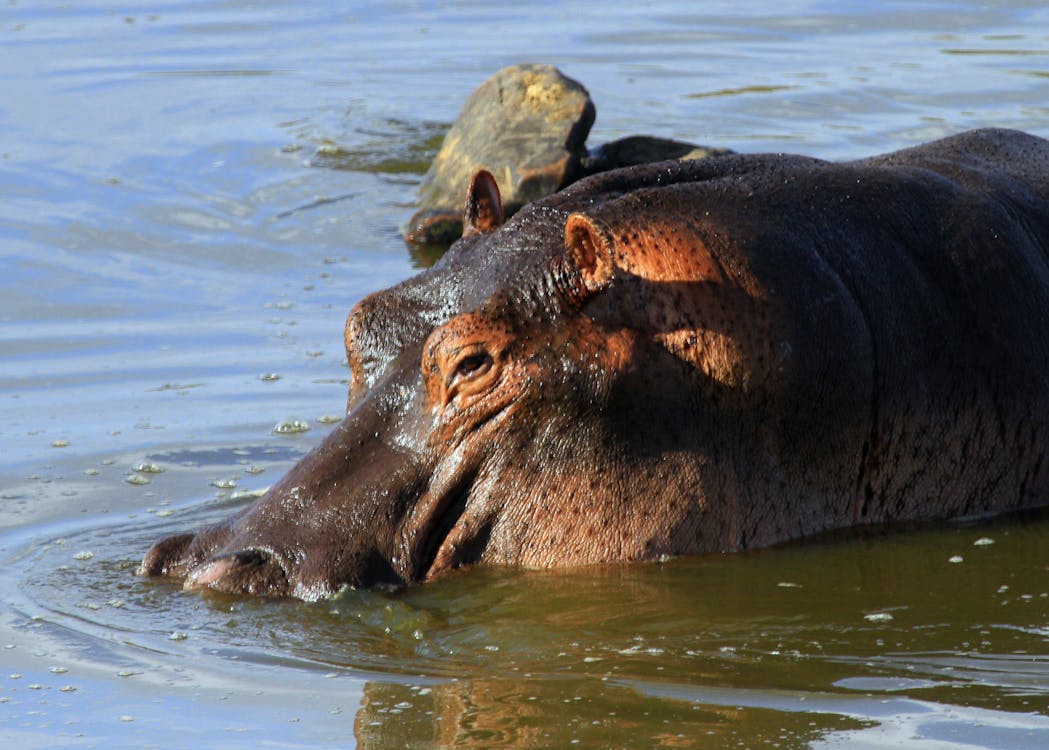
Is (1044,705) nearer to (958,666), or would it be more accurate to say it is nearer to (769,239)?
(958,666)

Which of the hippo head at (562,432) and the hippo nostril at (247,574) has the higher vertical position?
the hippo head at (562,432)

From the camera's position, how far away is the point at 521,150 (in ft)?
39.9

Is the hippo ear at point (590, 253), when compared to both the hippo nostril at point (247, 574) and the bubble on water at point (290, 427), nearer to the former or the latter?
the hippo nostril at point (247, 574)

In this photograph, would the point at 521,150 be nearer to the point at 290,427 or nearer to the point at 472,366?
the point at 290,427

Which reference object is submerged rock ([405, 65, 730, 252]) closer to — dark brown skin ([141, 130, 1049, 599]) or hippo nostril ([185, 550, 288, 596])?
dark brown skin ([141, 130, 1049, 599])

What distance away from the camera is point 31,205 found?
42.2ft

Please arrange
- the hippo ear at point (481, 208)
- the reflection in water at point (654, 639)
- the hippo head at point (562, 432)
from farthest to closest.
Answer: the hippo ear at point (481, 208) → the hippo head at point (562, 432) → the reflection in water at point (654, 639)

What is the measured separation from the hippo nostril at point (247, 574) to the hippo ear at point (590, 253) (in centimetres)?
125

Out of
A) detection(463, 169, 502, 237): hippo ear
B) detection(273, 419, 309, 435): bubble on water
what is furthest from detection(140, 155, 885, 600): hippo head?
detection(273, 419, 309, 435): bubble on water

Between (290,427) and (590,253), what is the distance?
2533mm

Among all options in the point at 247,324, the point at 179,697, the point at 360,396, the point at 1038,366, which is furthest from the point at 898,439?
the point at 247,324

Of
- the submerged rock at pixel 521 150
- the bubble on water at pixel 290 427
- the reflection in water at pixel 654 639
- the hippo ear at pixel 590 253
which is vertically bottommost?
the bubble on water at pixel 290 427

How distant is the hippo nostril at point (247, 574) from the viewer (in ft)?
19.5

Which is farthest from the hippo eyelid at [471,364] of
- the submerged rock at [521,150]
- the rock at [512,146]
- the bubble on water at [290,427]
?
the rock at [512,146]
